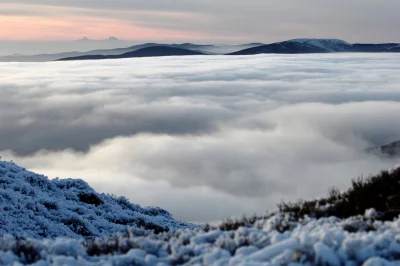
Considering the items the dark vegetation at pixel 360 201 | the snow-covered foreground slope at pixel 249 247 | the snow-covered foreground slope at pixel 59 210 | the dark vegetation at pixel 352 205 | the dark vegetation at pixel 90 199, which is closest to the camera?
the snow-covered foreground slope at pixel 249 247

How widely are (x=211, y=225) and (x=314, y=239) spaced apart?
9.92ft

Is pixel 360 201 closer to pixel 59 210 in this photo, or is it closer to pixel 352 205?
pixel 352 205

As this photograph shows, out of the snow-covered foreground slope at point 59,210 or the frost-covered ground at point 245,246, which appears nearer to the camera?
the frost-covered ground at point 245,246

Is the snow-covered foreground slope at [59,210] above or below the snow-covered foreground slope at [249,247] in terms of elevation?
below

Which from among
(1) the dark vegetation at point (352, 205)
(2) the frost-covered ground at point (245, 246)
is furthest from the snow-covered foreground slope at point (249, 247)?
(1) the dark vegetation at point (352, 205)

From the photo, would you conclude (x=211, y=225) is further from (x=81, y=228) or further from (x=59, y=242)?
(x=81, y=228)

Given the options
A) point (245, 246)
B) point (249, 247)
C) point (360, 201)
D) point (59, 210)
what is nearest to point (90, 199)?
point (59, 210)

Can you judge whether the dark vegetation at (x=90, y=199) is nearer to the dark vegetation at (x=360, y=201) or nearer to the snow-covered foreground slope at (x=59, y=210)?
the snow-covered foreground slope at (x=59, y=210)

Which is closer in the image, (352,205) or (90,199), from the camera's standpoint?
(352,205)

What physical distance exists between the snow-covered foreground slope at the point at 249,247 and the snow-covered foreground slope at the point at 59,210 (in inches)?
393

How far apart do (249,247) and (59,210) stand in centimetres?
1647

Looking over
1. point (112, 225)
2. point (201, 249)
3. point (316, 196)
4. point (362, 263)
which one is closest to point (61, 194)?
point (112, 225)

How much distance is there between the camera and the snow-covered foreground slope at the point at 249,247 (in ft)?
22.4

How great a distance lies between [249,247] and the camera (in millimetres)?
7539
